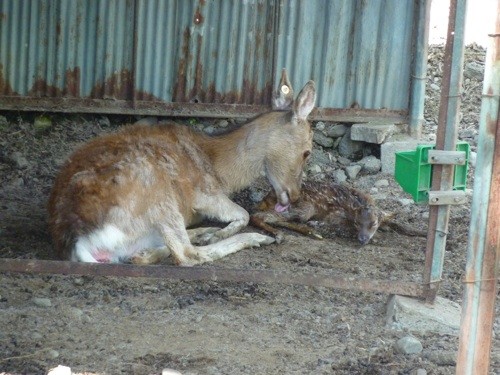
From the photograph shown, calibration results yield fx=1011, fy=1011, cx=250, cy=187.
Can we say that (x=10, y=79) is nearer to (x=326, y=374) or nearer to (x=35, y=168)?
(x=35, y=168)

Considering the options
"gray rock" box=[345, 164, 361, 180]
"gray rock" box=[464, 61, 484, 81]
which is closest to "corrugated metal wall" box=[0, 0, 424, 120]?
"gray rock" box=[345, 164, 361, 180]

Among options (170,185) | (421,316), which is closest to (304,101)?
(170,185)

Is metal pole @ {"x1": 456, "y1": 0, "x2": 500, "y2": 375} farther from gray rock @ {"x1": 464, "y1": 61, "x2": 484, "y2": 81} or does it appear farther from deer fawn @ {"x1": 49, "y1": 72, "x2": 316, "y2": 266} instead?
gray rock @ {"x1": 464, "y1": 61, "x2": 484, "y2": 81}

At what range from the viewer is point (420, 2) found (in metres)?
9.77

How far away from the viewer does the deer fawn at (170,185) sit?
712 cm

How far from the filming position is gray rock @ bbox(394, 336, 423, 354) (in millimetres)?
5609

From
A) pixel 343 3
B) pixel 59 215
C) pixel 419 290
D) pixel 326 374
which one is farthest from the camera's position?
pixel 343 3

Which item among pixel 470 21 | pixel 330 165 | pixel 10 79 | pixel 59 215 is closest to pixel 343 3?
pixel 330 165

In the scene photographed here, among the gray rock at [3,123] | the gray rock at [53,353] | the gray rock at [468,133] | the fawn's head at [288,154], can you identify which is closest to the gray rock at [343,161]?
the gray rock at [468,133]

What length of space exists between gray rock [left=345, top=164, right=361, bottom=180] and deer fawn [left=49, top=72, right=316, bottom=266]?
1226 millimetres

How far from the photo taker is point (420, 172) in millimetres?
5844

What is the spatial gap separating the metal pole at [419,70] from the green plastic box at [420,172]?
3967 millimetres

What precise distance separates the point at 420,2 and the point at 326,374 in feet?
17.9

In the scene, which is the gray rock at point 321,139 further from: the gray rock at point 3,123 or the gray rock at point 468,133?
the gray rock at point 3,123
